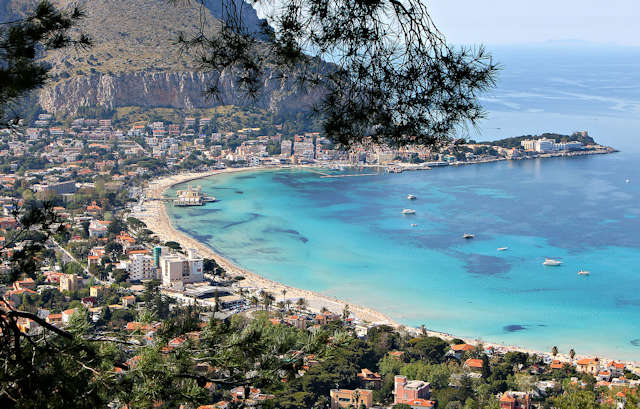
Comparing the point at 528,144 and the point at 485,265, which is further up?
the point at 528,144

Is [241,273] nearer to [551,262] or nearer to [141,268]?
[141,268]

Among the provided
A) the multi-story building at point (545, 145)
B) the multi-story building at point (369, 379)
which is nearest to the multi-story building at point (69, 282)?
the multi-story building at point (369, 379)

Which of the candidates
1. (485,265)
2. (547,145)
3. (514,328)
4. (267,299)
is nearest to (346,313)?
(267,299)

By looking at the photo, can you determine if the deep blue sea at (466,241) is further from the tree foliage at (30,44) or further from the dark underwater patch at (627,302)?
the tree foliage at (30,44)

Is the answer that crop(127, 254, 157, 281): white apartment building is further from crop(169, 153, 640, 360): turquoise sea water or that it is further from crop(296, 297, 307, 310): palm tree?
crop(296, 297, 307, 310): palm tree

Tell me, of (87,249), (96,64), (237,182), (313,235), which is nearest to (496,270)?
(313,235)

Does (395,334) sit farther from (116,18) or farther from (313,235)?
(116,18)

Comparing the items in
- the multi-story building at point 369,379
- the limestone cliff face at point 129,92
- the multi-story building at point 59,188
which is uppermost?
the limestone cliff face at point 129,92
